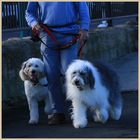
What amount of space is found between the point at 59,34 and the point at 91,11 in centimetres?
766

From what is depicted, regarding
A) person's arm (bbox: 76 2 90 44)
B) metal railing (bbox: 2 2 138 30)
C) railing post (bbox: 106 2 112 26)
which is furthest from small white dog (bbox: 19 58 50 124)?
railing post (bbox: 106 2 112 26)

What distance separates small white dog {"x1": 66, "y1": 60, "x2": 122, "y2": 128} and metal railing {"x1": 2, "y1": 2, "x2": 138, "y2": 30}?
15.2 ft

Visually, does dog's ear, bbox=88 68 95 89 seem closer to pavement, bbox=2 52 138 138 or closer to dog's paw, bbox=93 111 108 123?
dog's paw, bbox=93 111 108 123

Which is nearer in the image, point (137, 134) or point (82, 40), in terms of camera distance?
point (137, 134)

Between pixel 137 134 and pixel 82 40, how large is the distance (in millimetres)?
1862

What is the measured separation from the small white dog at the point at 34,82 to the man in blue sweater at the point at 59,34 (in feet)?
0.41

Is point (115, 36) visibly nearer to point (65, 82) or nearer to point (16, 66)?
point (16, 66)

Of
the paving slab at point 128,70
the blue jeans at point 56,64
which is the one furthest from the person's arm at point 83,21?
the paving slab at point 128,70

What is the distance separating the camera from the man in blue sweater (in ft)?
28.6

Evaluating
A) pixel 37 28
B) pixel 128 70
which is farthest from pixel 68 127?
pixel 128 70

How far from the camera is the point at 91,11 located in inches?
640

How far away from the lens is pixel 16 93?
11125 millimetres

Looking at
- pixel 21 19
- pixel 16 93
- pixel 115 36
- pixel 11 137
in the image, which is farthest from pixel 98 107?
pixel 115 36

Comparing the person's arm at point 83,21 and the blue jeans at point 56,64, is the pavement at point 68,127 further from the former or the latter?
the person's arm at point 83,21
